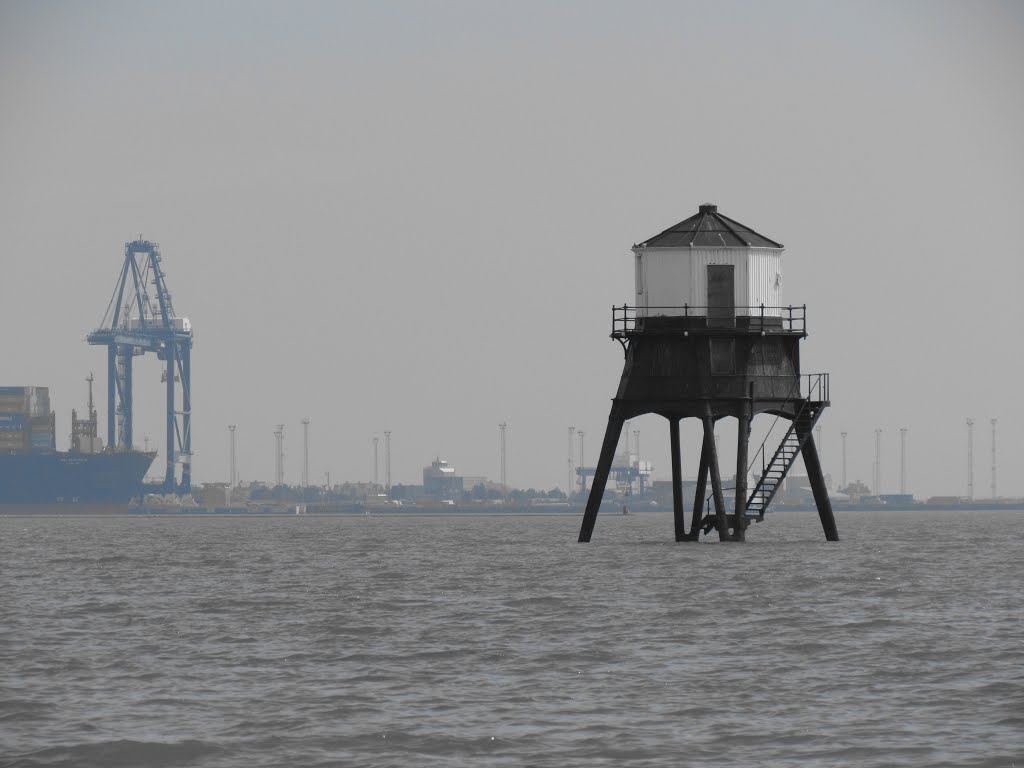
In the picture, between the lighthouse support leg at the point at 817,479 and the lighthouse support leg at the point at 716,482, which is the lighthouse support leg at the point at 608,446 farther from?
the lighthouse support leg at the point at 817,479

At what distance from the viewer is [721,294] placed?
2281 inches

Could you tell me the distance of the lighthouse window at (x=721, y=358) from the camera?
57.4 meters

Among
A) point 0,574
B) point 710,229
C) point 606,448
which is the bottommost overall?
point 0,574

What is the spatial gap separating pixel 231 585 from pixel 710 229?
20.1 m

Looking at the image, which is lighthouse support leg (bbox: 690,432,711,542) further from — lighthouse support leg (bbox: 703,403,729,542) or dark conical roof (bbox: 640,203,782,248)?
dark conical roof (bbox: 640,203,782,248)

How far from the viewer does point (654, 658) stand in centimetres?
2977

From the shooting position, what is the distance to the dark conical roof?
5828 cm

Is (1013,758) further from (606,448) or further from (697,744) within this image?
(606,448)

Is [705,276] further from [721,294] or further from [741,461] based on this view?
[741,461]

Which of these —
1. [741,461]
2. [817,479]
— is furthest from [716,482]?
[817,479]

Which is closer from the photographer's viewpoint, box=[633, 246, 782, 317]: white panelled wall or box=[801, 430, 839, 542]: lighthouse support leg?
box=[633, 246, 782, 317]: white panelled wall

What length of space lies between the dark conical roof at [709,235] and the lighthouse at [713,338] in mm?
42

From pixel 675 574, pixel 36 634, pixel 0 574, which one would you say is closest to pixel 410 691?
pixel 36 634

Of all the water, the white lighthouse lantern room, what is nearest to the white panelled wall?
the white lighthouse lantern room
